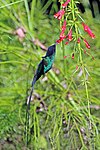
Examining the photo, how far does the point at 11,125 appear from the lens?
120 cm

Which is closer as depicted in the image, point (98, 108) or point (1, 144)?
point (1, 144)

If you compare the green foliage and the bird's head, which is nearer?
the bird's head

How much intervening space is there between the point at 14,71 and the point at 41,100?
0.23 meters

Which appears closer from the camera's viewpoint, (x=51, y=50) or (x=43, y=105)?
(x=51, y=50)

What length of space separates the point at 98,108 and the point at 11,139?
330mm

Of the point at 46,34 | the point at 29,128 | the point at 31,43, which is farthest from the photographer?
the point at 46,34

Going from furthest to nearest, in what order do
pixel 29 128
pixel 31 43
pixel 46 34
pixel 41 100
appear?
pixel 46 34 < pixel 31 43 < pixel 41 100 < pixel 29 128

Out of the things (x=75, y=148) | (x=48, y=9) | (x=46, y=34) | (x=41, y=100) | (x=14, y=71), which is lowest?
(x=75, y=148)

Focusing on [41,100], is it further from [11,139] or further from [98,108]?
[98,108]

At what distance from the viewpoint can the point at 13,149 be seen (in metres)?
1.27

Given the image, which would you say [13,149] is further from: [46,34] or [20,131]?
[46,34]

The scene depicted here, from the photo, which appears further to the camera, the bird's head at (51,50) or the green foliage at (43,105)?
the green foliage at (43,105)

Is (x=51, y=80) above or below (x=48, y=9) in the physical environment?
below

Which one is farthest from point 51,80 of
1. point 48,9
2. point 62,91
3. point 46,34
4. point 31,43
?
point 48,9
